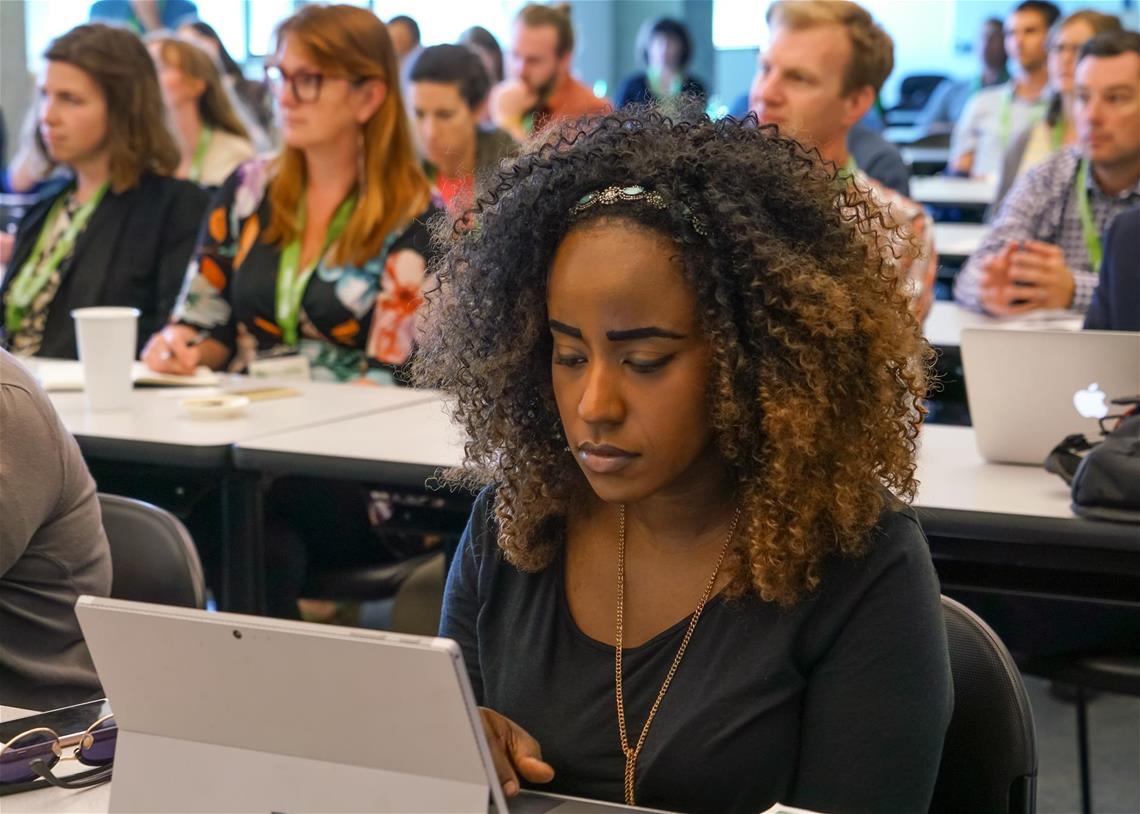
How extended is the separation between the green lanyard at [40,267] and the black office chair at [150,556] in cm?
193

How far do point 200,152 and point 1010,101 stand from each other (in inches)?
190

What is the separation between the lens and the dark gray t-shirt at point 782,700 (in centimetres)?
117

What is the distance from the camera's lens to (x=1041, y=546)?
79.4 inches

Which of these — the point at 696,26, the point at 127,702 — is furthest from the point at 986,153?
the point at 127,702

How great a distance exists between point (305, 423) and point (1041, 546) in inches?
51.5

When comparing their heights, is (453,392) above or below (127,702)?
above

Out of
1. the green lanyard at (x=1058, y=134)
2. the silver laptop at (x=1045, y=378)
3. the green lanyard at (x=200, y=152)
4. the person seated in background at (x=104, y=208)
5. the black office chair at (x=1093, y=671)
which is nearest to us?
the silver laptop at (x=1045, y=378)

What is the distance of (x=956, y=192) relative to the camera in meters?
6.73

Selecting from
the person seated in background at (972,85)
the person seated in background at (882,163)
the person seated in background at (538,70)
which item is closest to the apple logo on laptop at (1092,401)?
the person seated in background at (882,163)

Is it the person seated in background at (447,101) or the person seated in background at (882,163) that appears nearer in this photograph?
the person seated in background at (447,101)

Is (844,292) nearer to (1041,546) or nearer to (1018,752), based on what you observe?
(1018,752)

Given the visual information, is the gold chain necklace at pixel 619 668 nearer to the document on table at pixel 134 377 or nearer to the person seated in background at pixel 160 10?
the document on table at pixel 134 377

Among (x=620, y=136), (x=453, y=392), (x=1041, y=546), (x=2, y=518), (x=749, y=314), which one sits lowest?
(x=1041, y=546)

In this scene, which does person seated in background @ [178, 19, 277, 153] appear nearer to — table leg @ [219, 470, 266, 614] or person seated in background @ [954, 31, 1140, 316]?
person seated in background @ [954, 31, 1140, 316]
